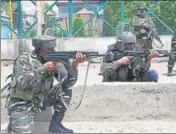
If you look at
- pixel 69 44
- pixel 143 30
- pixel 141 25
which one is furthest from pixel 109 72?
pixel 69 44

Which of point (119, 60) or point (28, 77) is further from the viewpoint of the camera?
point (119, 60)

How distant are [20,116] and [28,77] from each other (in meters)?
0.41

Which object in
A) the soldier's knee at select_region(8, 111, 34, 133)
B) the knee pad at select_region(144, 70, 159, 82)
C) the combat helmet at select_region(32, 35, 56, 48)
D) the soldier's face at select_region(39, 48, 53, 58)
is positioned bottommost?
the soldier's knee at select_region(8, 111, 34, 133)

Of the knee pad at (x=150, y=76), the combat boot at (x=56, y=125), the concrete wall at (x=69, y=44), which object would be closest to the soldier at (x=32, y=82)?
the combat boot at (x=56, y=125)

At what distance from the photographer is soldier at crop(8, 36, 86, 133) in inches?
178

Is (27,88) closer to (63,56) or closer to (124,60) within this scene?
(63,56)

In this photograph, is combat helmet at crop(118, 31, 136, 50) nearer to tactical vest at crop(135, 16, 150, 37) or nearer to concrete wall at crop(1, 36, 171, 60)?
tactical vest at crop(135, 16, 150, 37)

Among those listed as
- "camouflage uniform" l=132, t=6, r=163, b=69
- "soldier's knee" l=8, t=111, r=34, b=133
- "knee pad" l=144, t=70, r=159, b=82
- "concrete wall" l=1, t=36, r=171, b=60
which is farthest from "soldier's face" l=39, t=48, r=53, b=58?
"concrete wall" l=1, t=36, r=171, b=60

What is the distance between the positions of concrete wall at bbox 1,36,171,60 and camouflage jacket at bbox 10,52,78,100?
864cm

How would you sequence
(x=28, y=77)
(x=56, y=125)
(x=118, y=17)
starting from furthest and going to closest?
(x=118, y=17) < (x=56, y=125) < (x=28, y=77)

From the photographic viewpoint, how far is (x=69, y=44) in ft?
44.4

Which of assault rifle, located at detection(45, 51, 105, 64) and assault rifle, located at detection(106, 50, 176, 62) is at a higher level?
assault rifle, located at detection(45, 51, 105, 64)

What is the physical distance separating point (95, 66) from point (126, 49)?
6.21 metres

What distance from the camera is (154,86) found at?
6.57m
